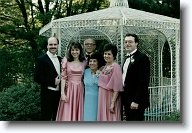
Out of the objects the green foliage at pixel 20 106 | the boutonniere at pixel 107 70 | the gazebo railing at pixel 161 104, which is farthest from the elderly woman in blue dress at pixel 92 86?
the green foliage at pixel 20 106

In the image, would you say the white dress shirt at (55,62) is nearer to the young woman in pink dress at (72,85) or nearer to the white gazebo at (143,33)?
the young woman in pink dress at (72,85)

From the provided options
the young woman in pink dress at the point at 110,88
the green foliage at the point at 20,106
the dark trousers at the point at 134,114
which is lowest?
the green foliage at the point at 20,106

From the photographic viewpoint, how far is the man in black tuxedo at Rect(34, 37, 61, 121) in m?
5.42

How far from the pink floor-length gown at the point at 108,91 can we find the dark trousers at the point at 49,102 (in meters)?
0.67

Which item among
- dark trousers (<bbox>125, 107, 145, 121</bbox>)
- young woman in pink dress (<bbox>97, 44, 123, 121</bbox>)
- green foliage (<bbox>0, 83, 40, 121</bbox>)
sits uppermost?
young woman in pink dress (<bbox>97, 44, 123, 121</bbox>)

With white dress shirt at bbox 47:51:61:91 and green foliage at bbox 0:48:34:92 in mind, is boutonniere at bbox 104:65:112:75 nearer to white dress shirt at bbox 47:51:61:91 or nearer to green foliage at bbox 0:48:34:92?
white dress shirt at bbox 47:51:61:91

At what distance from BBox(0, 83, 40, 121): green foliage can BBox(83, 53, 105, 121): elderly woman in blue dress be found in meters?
2.31

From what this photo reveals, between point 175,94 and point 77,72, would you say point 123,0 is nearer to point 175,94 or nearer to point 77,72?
point 175,94

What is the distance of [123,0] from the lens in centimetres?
757

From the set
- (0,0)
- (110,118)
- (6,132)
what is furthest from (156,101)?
(0,0)

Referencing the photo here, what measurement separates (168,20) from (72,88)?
2378 mm

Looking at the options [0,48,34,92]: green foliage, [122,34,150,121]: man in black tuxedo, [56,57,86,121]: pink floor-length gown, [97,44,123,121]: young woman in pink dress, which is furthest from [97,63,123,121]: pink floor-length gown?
[0,48,34,92]: green foliage

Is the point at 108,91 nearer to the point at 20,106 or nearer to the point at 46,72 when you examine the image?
the point at 46,72

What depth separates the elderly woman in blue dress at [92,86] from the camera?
17.5 feet
